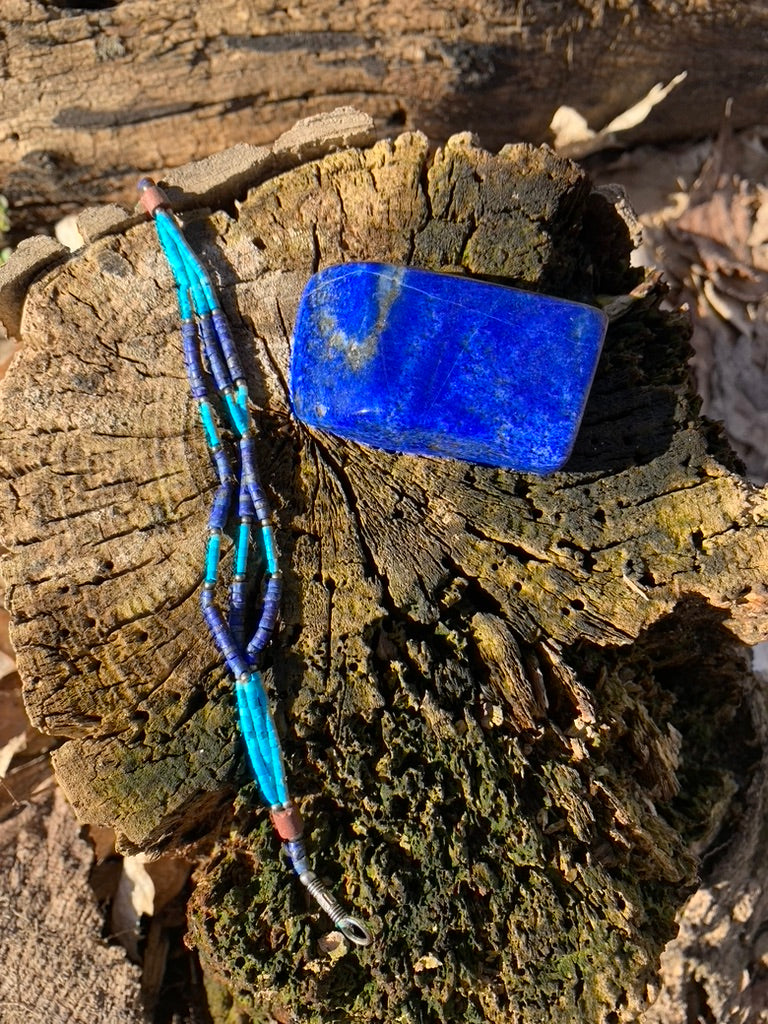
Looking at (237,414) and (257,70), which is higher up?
(257,70)

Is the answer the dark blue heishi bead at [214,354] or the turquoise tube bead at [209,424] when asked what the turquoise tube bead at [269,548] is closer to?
the turquoise tube bead at [209,424]

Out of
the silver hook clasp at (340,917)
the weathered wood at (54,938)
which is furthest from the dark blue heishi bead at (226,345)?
the weathered wood at (54,938)

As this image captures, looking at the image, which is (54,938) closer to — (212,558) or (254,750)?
(254,750)

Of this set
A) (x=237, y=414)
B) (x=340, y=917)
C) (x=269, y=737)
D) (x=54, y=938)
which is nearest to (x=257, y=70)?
(x=237, y=414)

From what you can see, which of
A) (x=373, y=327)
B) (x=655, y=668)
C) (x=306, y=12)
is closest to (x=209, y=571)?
(x=373, y=327)

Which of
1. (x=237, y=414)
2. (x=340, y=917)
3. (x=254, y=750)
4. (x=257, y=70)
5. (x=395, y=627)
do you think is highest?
(x=257, y=70)

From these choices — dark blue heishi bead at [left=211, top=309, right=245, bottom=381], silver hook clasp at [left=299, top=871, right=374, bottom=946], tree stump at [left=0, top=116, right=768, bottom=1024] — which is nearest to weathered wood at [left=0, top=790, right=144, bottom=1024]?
tree stump at [left=0, top=116, right=768, bottom=1024]
